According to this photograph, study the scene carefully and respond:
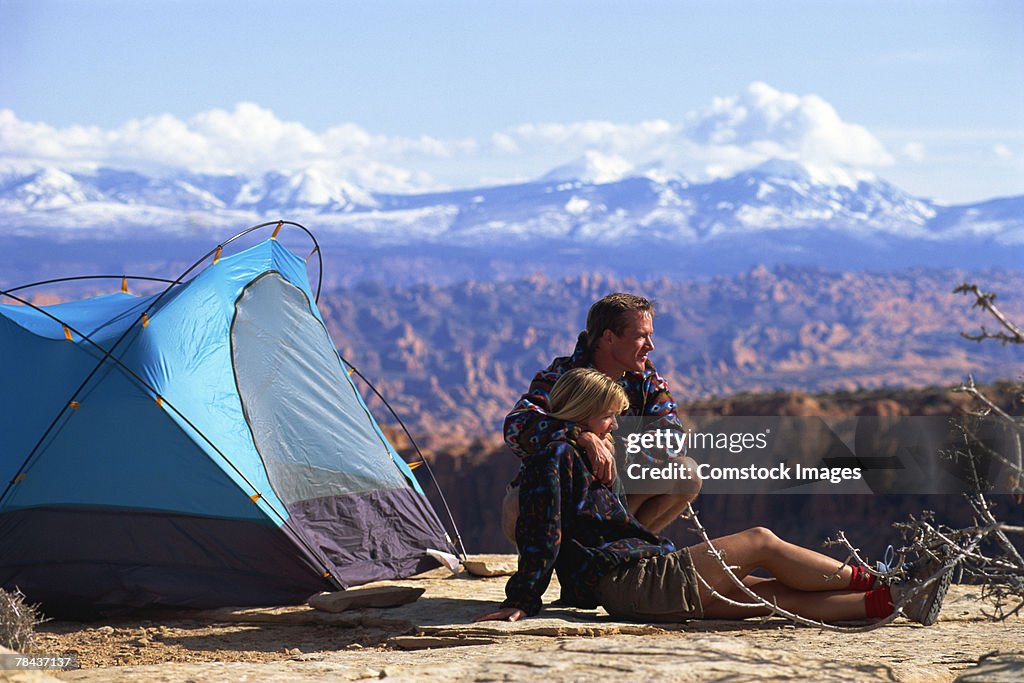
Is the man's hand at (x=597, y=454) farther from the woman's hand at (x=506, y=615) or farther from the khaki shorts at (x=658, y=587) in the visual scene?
the woman's hand at (x=506, y=615)

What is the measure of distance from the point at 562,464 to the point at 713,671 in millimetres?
1509

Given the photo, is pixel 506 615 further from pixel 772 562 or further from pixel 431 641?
pixel 772 562

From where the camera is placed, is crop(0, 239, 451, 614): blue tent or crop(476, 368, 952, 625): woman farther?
crop(0, 239, 451, 614): blue tent

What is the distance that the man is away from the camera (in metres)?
6.17

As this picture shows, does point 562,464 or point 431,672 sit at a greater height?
point 562,464

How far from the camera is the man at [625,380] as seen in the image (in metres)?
6.17

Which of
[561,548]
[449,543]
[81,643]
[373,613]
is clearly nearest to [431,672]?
[561,548]

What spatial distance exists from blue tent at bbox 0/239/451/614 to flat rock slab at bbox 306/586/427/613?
0.69 m

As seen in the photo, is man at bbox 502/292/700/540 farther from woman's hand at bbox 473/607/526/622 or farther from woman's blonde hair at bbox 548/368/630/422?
woman's hand at bbox 473/607/526/622

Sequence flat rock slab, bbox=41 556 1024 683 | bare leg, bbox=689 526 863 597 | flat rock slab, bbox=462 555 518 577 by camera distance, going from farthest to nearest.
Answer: flat rock slab, bbox=462 555 518 577
bare leg, bbox=689 526 863 597
flat rock slab, bbox=41 556 1024 683

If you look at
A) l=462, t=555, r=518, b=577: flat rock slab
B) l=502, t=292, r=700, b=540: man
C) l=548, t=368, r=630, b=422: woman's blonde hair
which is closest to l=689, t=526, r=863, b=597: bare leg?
l=502, t=292, r=700, b=540: man

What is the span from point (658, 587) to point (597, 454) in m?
0.67

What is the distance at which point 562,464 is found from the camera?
566cm

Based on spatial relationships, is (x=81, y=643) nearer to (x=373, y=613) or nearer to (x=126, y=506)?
(x=126, y=506)
